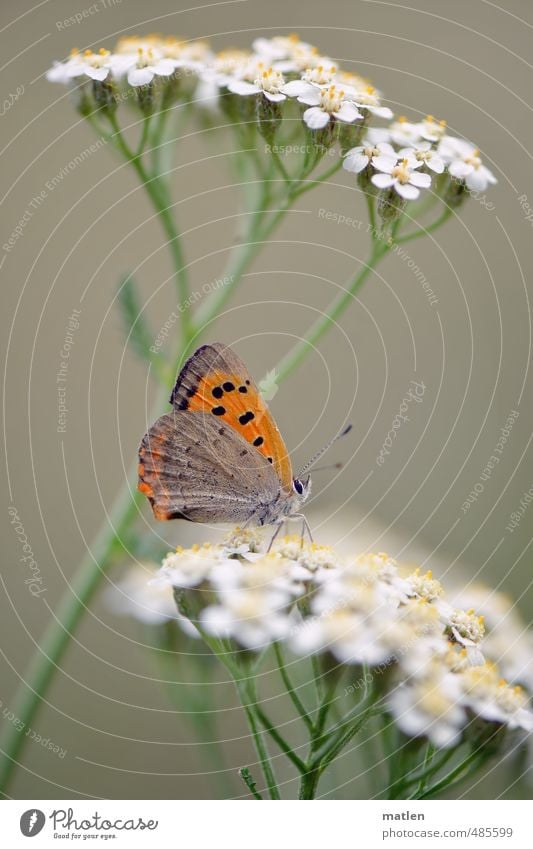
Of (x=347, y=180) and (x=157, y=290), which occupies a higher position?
(x=347, y=180)

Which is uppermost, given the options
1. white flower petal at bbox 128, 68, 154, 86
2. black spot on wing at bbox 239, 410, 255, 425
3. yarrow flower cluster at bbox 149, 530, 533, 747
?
white flower petal at bbox 128, 68, 154, 86

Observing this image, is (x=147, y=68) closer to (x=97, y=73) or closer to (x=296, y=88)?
(x=97, y=73)

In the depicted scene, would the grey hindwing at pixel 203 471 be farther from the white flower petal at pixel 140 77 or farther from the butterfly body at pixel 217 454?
the white flower petal at pixel 140 77

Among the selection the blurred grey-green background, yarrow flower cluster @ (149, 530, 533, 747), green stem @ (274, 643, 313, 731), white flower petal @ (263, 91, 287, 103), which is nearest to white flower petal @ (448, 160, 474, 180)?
white flower petal @ (263, 91, 287, 103)

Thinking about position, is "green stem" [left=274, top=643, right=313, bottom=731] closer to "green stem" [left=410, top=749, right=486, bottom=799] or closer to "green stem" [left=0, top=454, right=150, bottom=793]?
"green stem" [left=410, top=749, right=486, bottom=799]

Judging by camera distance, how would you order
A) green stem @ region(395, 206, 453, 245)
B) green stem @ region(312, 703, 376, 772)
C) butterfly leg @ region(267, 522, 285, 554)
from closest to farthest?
green stem @ region(312, 703, 376, 772) < butterfly leg @ region(267, 522, 285, 554) < green stem @ region(395, 206, 453, 245)
